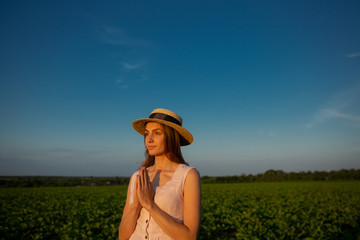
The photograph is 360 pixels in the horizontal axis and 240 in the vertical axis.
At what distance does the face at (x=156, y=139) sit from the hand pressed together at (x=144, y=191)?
0.30m

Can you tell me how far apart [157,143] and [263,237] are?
635cm

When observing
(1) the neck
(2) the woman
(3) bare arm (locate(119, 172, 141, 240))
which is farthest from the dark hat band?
(3) bare arm (locate(119, 172, 141, 240))

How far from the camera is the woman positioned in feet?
5.22

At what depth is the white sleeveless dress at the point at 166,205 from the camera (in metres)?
1.71

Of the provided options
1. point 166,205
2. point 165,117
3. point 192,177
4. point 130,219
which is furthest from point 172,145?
point 130,219

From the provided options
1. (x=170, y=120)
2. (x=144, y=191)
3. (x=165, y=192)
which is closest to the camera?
(x=144, y=191)

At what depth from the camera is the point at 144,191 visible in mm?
1605

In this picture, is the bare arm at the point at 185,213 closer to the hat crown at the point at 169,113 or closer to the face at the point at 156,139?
the face at the point at 156,139

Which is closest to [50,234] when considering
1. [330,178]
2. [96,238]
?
[96,238]

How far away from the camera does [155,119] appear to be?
192 centimetres

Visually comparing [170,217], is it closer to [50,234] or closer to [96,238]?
[96,238]

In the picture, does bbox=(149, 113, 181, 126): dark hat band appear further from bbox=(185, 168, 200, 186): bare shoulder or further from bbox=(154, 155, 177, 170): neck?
bbox=(185, 168, 200, 186): bare shoulder

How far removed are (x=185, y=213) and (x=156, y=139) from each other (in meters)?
0.66

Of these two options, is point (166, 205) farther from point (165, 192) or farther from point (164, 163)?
point (164, 163)
